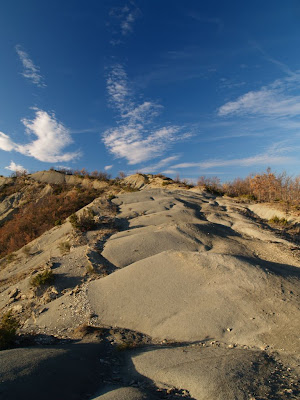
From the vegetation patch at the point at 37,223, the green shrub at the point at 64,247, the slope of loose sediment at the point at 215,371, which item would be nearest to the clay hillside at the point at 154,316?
the slope of loose sediment at the point at 215,371

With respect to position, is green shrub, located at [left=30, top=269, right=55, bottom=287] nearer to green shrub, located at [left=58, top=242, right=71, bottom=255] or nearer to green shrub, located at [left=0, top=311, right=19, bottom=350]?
green shrub, located at [left=58, top=242, right=71, bottom=255]

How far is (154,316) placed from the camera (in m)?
6.84

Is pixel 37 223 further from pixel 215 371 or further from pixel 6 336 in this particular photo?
pixel 215 371

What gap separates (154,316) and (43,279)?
479 cm

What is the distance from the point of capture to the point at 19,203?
104 ft

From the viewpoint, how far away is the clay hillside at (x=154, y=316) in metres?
→ 4.14

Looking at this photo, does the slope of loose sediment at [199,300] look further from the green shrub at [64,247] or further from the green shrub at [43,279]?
the green shrub at [64,247]

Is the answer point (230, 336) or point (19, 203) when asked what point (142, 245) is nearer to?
point (230, 336)

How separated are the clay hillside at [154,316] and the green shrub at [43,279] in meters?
0.04

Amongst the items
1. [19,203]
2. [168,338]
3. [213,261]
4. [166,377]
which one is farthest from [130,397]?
[19,203]

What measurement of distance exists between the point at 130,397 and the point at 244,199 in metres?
24.5

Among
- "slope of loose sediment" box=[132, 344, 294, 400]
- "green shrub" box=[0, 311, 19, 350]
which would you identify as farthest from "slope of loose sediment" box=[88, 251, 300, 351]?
"green shrub" box=[0, 311, 19, 350]

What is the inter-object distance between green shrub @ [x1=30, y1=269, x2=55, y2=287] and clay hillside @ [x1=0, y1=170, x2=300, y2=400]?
0.12 feet

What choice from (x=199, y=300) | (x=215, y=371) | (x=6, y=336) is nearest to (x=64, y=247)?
(x=6, y=336)
